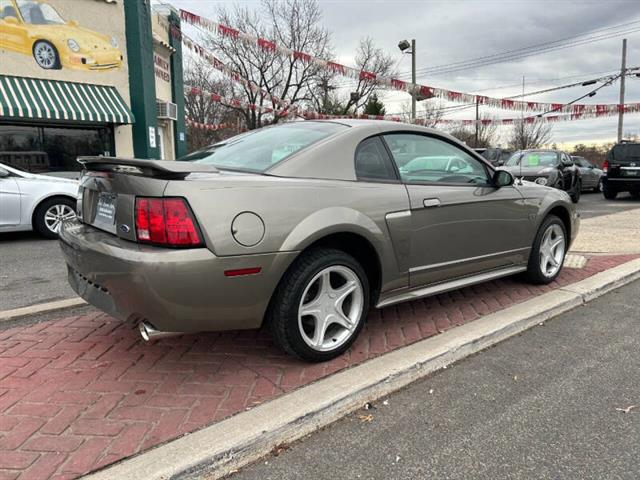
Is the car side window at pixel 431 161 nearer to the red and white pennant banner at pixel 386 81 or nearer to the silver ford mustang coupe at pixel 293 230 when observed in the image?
the silver ford mustang coupe at pixel 293 230

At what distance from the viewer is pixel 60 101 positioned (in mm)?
12148

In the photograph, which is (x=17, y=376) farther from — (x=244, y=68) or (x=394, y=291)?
(x=244, y=68)

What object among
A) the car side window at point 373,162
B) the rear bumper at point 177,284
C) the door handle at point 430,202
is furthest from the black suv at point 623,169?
the rear bumper at point 177,284

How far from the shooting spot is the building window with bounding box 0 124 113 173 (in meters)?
12.1

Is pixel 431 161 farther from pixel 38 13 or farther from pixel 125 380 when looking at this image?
pixel 38 13

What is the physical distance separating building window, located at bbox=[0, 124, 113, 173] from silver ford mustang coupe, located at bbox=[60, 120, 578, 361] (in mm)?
10276

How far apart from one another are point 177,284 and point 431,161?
2.18 meters

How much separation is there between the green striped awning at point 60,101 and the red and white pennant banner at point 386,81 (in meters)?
3.30

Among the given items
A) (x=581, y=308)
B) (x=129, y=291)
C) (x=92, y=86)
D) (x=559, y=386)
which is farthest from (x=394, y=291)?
(x=92, y=86)

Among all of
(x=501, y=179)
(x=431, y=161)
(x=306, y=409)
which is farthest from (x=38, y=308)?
(x=501, y=179)

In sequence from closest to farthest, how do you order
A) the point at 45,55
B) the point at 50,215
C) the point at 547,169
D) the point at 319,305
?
the point at 319,305
the point at 50,215
the point at 45,55
the point at 547,169

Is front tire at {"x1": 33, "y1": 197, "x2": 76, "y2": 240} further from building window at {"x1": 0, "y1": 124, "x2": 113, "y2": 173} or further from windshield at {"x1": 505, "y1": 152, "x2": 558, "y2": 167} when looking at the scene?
windshield at {"x1": 505, "y1": 152, "x2": 558, "y2": 167}

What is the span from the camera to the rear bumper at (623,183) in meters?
14.4

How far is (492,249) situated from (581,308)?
1.05 metres
